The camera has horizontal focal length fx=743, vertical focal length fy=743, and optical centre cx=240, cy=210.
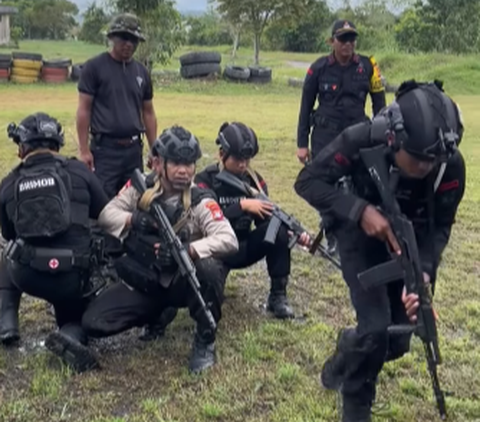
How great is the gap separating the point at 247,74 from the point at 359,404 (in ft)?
77.1

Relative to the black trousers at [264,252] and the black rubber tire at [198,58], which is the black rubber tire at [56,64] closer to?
the black rubber tire at [198,58]

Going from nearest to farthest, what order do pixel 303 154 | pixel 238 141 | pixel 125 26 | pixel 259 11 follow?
1. pixel 238 141
2. pixel 125 26
3. pixel 303 154
4. pixel 259 11

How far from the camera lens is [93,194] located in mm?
4520

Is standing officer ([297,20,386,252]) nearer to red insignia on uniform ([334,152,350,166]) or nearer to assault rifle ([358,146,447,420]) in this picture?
red insignia on uniform ([334,152,350,166])

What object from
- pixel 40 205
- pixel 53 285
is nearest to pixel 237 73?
pixel 53 285

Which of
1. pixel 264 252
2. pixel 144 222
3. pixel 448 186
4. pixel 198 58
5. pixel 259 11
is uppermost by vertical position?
pixel 259 11

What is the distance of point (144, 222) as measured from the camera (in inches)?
173

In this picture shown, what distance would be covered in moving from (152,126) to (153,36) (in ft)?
65.8

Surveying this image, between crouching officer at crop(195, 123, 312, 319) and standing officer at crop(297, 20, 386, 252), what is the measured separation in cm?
145

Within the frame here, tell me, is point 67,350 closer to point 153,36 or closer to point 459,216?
point 459,216

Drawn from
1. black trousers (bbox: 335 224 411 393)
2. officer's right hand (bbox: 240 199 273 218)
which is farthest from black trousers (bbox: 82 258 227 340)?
black trousers (bbox: 335 224 411 393)

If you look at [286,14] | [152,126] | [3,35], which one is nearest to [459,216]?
[152,126]

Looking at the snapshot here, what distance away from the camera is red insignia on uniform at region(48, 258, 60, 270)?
4293mm

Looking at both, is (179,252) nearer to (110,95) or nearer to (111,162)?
(111,162)
